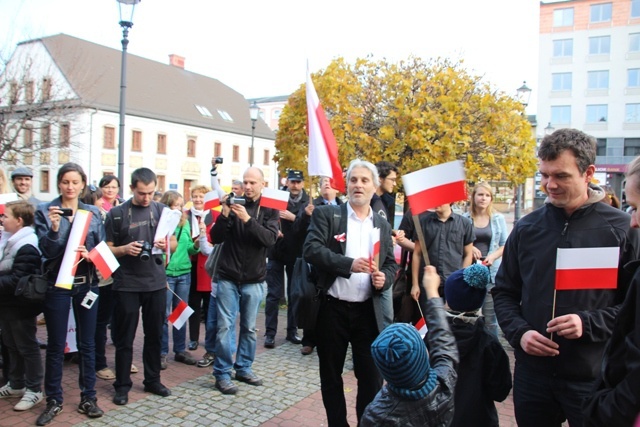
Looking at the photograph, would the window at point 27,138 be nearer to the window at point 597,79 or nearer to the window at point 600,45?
the window at point 597,79

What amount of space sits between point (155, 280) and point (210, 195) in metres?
1.49

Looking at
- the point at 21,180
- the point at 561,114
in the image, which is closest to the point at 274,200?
the point at 21,180

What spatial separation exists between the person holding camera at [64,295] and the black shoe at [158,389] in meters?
0.57

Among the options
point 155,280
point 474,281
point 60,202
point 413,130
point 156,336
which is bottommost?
point 156,336

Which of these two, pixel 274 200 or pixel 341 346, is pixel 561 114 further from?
pixel 341 346

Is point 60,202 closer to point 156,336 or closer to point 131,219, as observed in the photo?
point 131,219

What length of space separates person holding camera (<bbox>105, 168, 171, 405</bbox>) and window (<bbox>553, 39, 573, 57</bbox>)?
57056mm

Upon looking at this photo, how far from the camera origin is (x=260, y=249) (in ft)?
17.0

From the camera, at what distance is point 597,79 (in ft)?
170

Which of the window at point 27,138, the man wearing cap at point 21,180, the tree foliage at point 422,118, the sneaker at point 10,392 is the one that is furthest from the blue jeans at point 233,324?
the window at point 27,138

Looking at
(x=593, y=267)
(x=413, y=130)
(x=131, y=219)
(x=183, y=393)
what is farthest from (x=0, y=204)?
(x=413, y=130)

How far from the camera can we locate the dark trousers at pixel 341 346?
3.83m

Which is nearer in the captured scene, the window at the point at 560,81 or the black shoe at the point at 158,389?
the black shoe at the point at 158,389

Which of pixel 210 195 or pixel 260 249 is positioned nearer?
pixel 260 249
